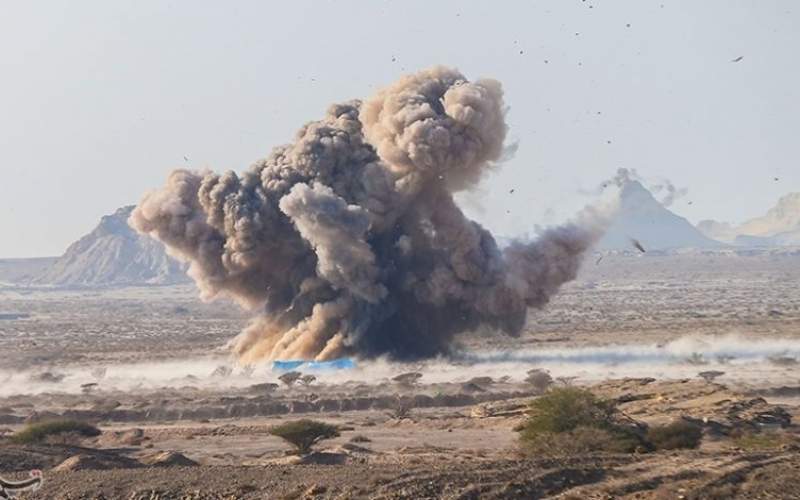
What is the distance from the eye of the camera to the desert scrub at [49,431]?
45500 millimetres

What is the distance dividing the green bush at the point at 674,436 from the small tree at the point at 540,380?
25413 mm

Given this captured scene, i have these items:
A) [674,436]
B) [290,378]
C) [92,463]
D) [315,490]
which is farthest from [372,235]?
[315,490]

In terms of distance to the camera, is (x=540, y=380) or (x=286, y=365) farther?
(x=286, y=365)

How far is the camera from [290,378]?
236 ft

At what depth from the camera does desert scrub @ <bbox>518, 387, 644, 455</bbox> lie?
35.5 meters

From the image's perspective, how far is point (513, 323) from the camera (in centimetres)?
8006

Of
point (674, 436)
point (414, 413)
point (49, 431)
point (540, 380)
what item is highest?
point (674, 436)

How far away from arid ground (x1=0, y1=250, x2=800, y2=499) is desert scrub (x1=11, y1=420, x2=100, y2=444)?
84 cm

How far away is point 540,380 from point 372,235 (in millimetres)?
16596

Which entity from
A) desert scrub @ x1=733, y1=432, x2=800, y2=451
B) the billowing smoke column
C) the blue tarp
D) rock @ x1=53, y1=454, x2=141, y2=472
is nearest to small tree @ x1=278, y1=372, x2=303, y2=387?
the blue tarp

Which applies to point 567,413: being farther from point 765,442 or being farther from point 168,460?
point 168,460

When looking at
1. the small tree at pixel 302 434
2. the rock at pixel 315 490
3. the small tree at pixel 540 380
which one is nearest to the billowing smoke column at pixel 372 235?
the small tree at pixel 540 380

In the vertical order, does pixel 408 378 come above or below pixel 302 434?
below

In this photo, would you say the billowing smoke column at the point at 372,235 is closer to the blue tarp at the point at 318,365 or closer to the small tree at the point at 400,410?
the blue tarp at the point at 318,365
